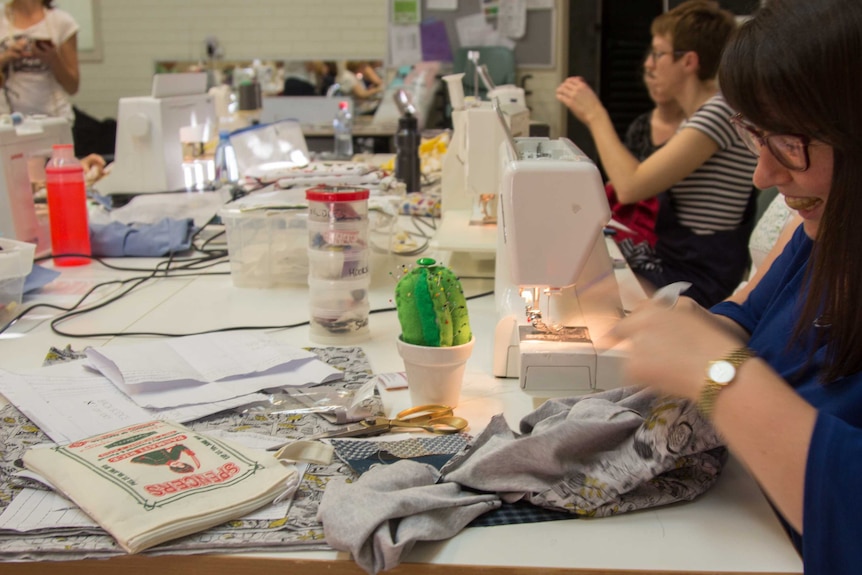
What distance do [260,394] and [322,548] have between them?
0.43 m

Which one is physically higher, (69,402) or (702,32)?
(702,32)

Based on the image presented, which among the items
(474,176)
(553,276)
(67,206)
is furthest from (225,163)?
(553,276)

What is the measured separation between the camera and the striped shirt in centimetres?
252

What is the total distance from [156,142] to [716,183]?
5.55ft

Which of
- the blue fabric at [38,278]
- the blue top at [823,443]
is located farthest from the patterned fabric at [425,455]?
the blue fabric at [38,278]

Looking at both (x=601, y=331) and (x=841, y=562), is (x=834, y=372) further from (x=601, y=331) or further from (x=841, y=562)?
(x=601, y=331)

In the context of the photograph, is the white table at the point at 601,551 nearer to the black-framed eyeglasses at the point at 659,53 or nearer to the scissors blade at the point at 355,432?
the scissors blade at the point at 355,432

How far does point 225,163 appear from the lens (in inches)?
116

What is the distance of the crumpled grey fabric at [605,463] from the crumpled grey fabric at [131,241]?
1.43m

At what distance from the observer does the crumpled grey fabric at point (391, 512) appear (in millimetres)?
868

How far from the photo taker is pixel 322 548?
2.95ft

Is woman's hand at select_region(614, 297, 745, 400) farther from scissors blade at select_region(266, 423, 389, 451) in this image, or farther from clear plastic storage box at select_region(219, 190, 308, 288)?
clear plastic storage box at select_region(219, 190, 308, 288)

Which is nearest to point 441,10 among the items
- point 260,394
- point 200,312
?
point 200,312

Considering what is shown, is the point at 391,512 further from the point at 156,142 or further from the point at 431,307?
the point at 156,142
